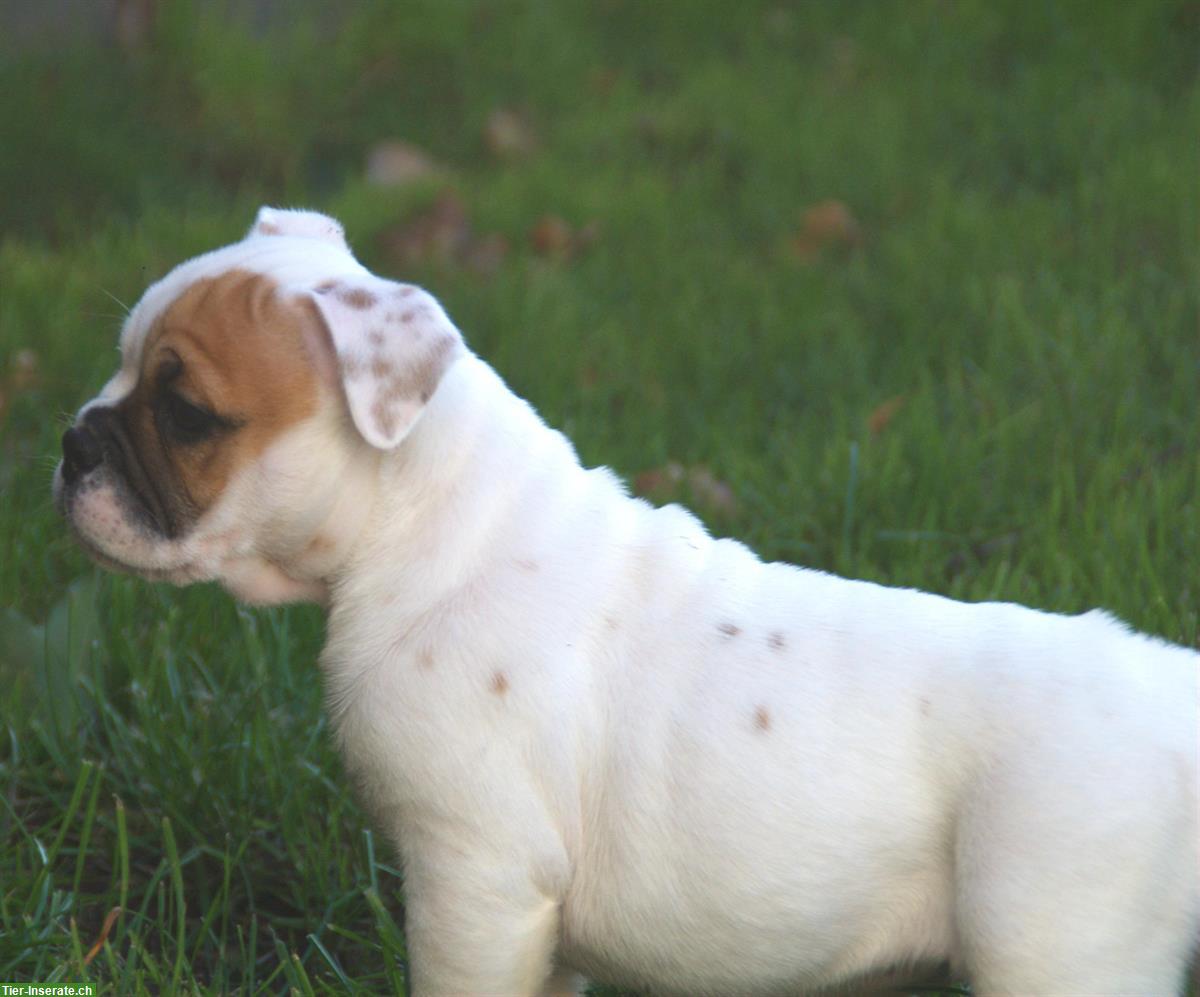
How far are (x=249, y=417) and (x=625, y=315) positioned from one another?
10.7 feet

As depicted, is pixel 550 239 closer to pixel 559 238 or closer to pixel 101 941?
pixel 559 238

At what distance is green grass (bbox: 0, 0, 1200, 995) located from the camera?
3.21 metres

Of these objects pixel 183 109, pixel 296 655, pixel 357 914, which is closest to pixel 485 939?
pixel 357 914

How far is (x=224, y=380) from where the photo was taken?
249 cm

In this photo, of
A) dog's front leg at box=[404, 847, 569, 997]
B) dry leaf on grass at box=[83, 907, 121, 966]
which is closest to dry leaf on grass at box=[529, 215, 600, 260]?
dry leaf on grass at box=[83, 907, 121, 966]

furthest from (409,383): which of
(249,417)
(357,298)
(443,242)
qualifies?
(443,242)

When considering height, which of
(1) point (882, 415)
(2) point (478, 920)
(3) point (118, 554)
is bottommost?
(1) point (882, 415)

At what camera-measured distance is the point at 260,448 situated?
2.51m

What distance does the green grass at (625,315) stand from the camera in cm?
321

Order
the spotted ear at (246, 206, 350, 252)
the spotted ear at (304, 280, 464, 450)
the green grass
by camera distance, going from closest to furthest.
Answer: the spotted ear at (304, 280, 464, 450), the spotted ear at (246, 206, 350, 252), the green grass

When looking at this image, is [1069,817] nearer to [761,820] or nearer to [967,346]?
[761,820]

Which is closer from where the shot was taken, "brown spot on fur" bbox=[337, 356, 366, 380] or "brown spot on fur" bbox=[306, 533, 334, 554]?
"brown spot on fur" bbox=[337, 356, 366, 380]

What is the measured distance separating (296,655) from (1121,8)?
18.5 ft

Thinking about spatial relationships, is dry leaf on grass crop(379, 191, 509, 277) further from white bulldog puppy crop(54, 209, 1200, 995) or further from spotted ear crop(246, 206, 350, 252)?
white bulldog puppy crop(54, 209, 1200, 995)
